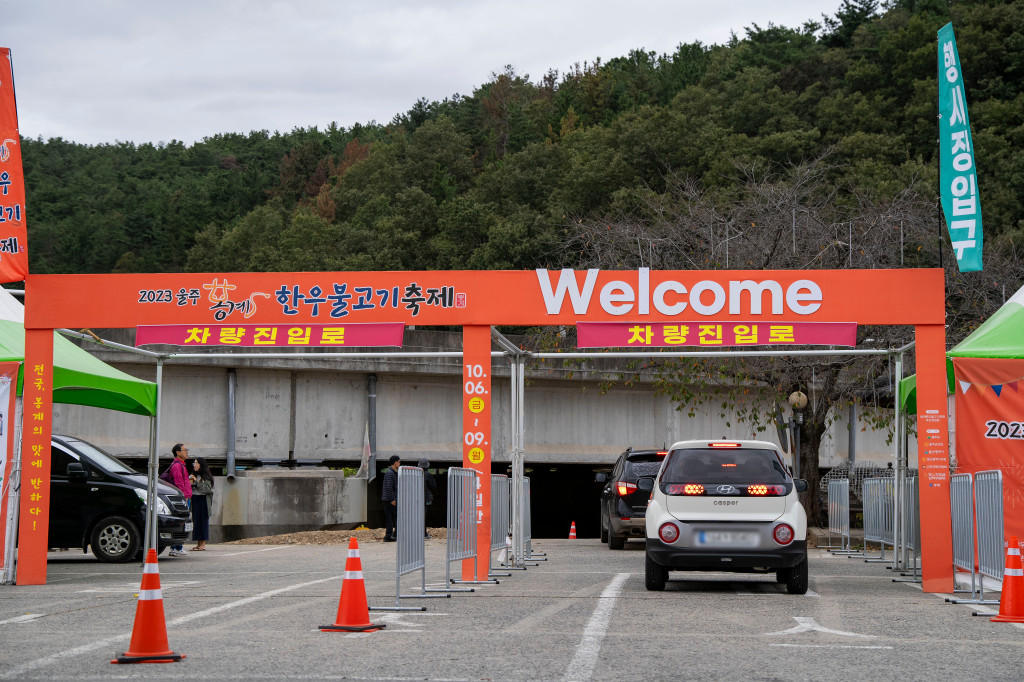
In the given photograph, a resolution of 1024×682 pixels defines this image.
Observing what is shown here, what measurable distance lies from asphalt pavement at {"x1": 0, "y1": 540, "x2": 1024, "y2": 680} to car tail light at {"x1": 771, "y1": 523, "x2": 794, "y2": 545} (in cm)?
62

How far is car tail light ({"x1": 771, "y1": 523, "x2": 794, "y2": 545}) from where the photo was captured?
39.5 ft

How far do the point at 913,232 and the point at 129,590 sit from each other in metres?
19.3

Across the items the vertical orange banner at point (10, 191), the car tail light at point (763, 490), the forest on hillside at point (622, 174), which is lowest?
the car tail light at point (763, 490)

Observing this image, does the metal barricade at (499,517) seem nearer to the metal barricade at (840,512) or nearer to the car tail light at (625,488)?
the car tail light at (625,488)

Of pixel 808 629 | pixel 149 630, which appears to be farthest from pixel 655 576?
pixel 149 630

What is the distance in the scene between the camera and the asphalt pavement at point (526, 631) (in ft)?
23.4

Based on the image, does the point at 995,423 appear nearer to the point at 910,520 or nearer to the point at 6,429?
the point at 910,520

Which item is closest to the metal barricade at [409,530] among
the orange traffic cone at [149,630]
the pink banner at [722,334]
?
the orange traffic cone at [149,630]

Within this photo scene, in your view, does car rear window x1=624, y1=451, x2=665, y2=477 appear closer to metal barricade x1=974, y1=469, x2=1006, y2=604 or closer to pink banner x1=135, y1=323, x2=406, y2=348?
pink banner x1=135, y1=323, x2=406, y2=348

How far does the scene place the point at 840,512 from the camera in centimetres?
2084

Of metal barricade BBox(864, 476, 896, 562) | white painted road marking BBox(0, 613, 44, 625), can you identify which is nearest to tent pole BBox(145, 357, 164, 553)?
white painted road marking BBox(0, 613, 44, 625)

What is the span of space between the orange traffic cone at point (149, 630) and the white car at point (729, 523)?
6.10 m

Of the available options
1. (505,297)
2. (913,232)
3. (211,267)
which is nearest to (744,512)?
(505,297)

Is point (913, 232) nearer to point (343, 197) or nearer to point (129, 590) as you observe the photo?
point (129, 590)
